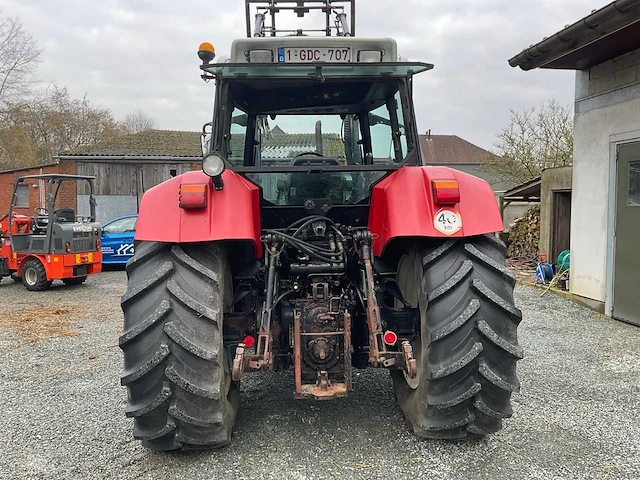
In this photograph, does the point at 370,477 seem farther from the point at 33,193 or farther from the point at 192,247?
the point at 33,193

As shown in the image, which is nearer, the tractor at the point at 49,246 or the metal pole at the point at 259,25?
the metal pole at the point at 259,25

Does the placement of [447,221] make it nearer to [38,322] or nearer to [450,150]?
[38,322]

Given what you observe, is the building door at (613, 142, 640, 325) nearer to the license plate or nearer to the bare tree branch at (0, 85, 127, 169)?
the license plate

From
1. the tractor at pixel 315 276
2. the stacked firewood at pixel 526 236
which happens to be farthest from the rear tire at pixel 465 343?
the stacked firewood at pixel 526 236

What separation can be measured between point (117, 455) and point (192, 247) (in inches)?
51.0

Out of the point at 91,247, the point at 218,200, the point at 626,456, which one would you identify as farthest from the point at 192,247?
the point at 91,247

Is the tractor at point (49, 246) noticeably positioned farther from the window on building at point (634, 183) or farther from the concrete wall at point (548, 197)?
the window on building at point (634, 183)

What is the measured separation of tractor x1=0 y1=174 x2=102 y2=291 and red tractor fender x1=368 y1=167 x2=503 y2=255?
327 inches

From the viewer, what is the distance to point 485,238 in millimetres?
2982

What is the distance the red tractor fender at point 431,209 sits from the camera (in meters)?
2.78

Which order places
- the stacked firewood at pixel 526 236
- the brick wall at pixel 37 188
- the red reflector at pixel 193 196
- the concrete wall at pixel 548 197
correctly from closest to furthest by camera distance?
1. the red reflector at pixel 193 196
2. the concrete wall at pixel 548 197
3. the stacked firewood at pixel 526 236
4. the brick wall at pixel 37 188

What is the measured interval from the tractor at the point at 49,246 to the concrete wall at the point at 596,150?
868 cm

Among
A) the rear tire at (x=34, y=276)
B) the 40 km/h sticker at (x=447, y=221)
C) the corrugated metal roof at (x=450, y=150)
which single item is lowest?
the rear tire at (x=34, y=276)

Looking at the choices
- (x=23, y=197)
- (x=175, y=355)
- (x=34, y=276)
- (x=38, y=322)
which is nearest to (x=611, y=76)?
(x=175, y=355)
